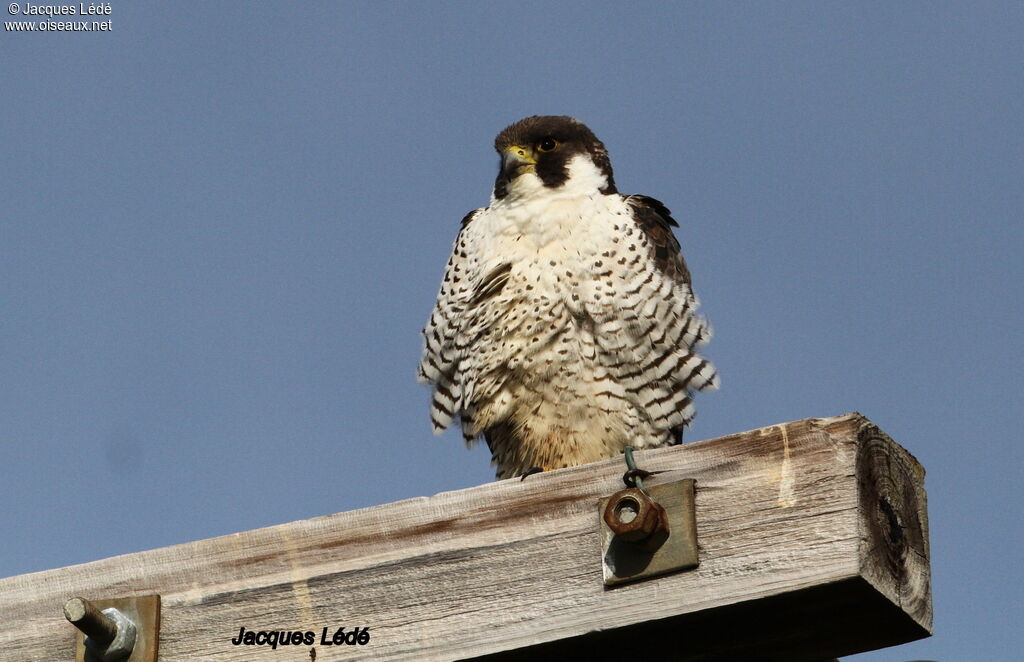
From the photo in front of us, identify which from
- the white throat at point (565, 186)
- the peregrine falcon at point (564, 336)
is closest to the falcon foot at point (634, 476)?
the peregrine falcon at point (564, 336)

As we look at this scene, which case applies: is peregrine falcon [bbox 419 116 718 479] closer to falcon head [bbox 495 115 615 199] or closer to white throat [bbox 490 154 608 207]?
white throat [bbox 490 154 608 207]

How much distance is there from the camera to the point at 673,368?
14.0ft

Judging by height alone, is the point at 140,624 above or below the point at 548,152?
below

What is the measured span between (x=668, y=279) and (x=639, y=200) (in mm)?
443

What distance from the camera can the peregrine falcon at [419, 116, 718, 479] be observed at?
13.5 feet

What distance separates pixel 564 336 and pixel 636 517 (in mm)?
2377

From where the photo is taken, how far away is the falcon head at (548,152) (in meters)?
4.83

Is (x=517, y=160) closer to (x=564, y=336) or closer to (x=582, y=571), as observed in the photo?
(x=564, y=336)

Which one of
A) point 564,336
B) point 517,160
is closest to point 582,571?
point 564,336

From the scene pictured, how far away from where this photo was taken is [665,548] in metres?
1.76

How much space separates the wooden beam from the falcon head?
2.86m

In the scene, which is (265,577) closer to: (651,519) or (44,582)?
(44,582)

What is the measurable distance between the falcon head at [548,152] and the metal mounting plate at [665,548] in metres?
3.02

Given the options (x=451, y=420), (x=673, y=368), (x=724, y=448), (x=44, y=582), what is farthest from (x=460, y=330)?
(x=724, y=448)
